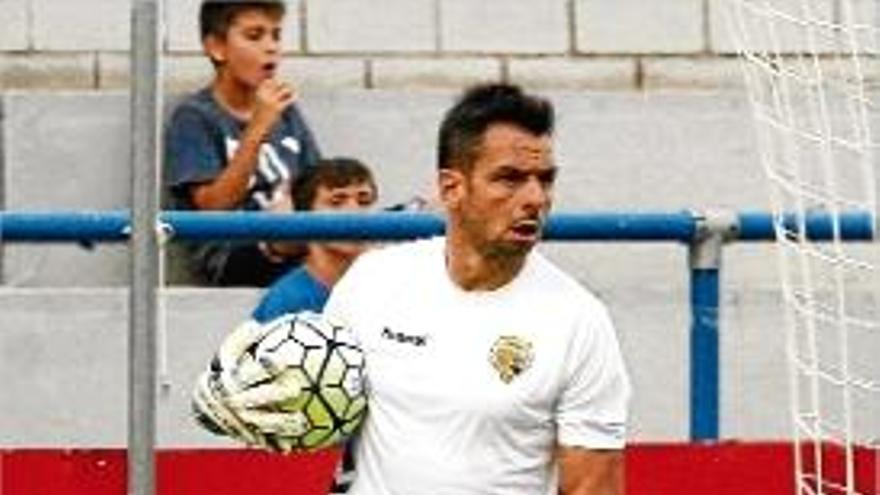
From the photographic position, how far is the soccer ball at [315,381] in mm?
6180

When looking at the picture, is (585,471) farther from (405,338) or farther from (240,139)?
(240,139)

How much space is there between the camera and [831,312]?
719cm

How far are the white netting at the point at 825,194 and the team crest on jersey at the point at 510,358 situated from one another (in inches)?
30.6

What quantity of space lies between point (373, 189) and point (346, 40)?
58.2 inches

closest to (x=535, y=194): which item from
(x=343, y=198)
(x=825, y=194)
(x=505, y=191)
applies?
(x=505, y=191)

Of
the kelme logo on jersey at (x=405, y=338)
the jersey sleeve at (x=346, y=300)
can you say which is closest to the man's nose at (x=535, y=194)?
the kelme logo on jersey at (x=405, y=338)

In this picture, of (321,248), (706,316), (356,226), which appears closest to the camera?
(356,226)

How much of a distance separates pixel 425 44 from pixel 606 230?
2.30 meters

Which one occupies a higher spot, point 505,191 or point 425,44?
point 425,44

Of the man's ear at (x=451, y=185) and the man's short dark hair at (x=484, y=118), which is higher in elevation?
the man's short dark hair at (x=484, y=118)

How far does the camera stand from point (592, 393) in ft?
19.9

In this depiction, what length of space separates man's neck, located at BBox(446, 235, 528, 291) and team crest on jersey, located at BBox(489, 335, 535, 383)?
146 mm

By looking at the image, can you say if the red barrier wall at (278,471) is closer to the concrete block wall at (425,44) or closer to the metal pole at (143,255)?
the metal pole at (143,255)

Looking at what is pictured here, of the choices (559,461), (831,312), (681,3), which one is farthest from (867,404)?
(681,3)
